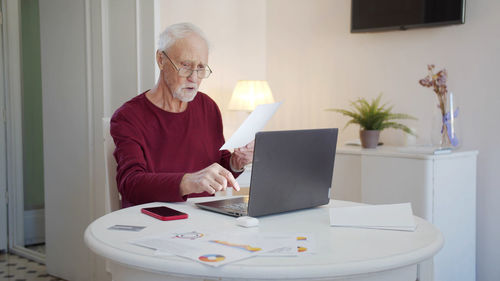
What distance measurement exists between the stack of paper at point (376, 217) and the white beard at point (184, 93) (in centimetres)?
86

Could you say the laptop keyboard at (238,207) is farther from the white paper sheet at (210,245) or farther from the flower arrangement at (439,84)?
the flower arrangement at (439,84)

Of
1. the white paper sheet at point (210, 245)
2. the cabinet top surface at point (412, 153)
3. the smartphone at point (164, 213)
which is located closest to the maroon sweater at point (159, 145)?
the smartphone at point (164, 213)

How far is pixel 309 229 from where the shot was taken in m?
1.34

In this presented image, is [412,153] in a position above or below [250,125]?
below

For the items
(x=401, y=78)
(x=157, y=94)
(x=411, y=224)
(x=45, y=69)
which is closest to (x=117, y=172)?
(x=157, y=94)

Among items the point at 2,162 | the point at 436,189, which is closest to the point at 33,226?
the point at 2,162

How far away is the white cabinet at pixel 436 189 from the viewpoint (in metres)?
2.64

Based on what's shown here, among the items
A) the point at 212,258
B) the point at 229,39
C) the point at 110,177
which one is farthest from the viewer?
the point at 229,39

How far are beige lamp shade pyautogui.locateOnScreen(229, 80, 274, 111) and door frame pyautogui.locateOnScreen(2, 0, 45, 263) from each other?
1689mm

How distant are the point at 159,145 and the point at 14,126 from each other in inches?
95.6

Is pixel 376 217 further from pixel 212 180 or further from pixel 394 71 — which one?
pixel 394 71

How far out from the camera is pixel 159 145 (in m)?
2.00

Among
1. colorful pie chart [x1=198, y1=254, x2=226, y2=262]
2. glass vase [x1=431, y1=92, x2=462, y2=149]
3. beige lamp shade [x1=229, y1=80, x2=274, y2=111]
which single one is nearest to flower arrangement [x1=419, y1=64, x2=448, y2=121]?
glass vase [x1=431, y1=92, x2=462, y2=149]

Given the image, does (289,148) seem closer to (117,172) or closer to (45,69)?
Answer: (117,172)
